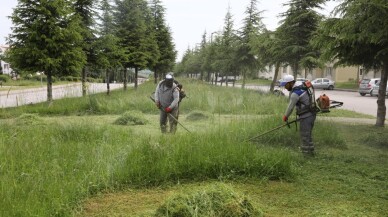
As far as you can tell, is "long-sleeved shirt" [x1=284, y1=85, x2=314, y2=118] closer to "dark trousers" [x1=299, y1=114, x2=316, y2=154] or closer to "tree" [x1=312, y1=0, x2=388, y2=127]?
"dark trousers" [x1=299, y1=114, x2=316, y2=154]

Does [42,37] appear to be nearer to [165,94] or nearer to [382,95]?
[165,94]

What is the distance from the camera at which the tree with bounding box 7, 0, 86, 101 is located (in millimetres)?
14320

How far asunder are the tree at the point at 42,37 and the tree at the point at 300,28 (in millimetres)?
9742

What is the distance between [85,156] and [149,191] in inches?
50.5

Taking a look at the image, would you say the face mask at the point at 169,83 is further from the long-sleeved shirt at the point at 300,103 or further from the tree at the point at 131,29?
the tree at the point at 131,29

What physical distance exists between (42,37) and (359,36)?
11426mm

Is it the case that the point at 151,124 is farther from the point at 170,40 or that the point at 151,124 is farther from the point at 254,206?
the point at 170,40

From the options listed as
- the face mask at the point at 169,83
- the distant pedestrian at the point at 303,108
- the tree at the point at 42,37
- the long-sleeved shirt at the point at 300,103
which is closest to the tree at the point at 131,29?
the tree at the point at 42,37

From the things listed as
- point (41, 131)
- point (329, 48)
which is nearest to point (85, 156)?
point (41, 131)

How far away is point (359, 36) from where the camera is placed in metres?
8.55

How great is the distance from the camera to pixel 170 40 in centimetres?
3719

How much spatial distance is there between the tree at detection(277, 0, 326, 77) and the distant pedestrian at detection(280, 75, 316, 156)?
10.2 m

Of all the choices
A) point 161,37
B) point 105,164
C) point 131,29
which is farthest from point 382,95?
point 161,37

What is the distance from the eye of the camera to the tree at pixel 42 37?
14320mm
